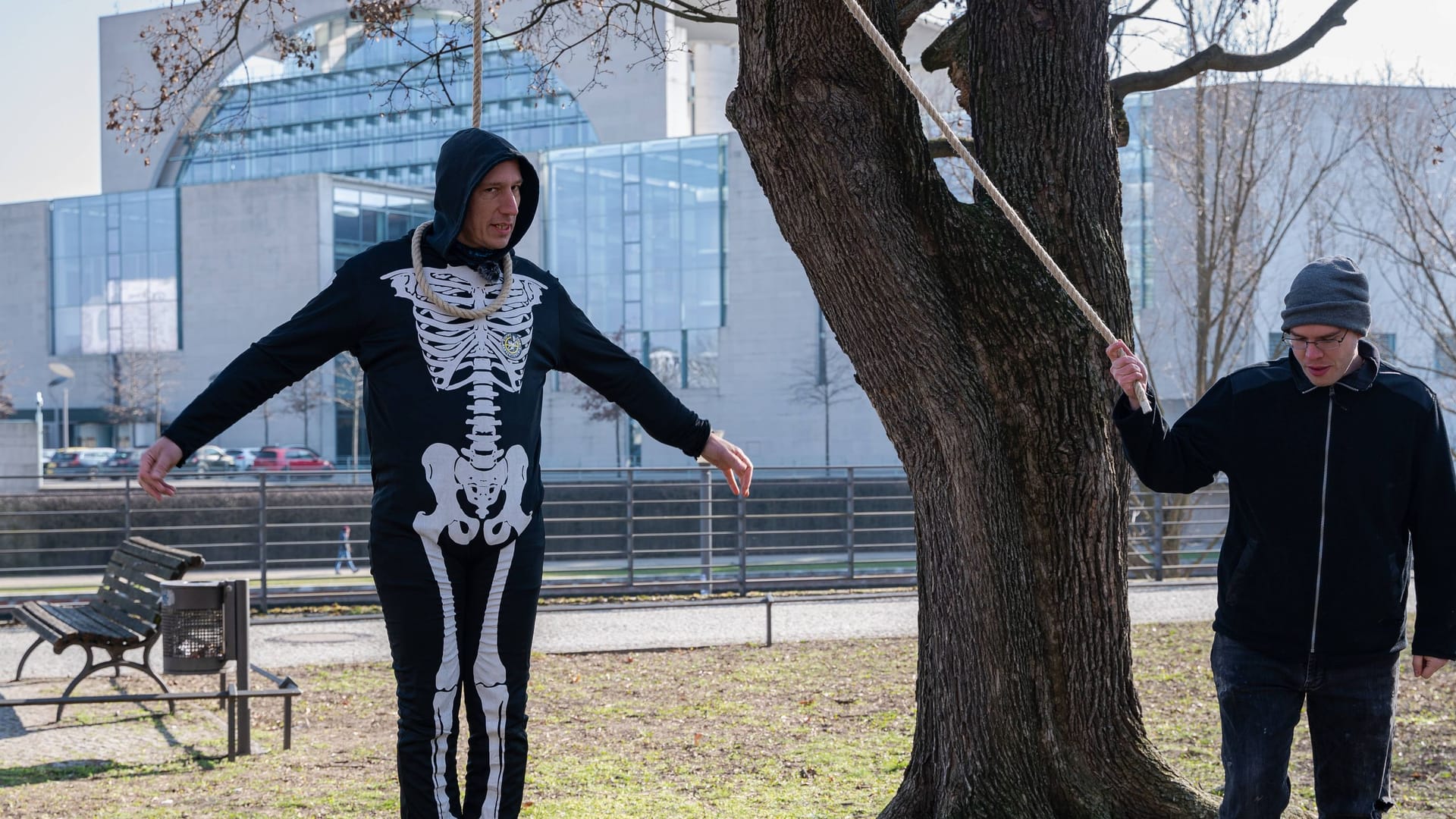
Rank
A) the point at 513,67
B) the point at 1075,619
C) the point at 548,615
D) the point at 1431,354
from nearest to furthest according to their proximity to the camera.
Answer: the point at 1075,619 < the point at 548,615 < the point at 1431,354 < the point at 513,67

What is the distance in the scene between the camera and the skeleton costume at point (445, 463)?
340 cm

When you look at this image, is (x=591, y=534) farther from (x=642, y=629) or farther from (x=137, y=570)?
(x=137, y=570)

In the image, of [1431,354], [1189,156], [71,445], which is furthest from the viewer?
[71,445]

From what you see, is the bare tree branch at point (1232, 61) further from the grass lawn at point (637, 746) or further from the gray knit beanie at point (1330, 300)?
the grass lawn at point (637, 746)

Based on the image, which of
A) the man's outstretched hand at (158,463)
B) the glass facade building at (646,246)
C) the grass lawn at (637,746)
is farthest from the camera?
the glass facade building at (646,246)

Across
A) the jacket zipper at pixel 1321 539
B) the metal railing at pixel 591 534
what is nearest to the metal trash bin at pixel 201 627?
the metal railing at pixel 591 534

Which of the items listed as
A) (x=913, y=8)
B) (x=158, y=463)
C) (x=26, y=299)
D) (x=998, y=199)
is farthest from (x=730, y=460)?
(x=26, y=299)

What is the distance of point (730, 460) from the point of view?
3.85 meters

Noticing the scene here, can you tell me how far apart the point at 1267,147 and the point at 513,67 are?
153 ft

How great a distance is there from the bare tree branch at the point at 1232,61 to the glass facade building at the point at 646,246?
3909 cm

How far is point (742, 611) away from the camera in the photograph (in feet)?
47.7

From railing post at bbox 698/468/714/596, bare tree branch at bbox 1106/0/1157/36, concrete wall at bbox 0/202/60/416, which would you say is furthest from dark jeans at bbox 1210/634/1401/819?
concrete wall at bbox 0/202/60/416

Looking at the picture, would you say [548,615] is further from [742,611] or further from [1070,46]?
[1070,46]

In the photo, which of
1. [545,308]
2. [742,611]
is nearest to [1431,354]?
[742,611]
